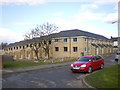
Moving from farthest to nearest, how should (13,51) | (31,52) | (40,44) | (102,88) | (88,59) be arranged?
(13,51) < (31,52) < (40,44) < (88,59) < (102,88)

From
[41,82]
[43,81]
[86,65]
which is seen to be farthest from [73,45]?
[41,82]

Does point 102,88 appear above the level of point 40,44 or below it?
below

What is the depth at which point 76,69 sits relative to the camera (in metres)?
13.7

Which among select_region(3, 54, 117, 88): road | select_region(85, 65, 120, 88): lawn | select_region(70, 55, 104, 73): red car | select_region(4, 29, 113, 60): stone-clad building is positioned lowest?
select_region(3, 54, 117, 88): road

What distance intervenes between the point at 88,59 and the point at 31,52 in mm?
43337

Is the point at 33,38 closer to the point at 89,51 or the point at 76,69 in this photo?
the point at 89,51

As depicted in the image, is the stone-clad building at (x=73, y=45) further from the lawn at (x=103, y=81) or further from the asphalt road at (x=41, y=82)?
the lawn at (x=103, y=81)

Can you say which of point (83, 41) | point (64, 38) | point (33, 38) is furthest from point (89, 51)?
point (33, 38)

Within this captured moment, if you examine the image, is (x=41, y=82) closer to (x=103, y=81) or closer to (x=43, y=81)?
(x=43, y=81)

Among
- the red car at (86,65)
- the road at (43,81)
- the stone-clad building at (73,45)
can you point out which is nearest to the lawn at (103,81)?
the road at (43,81)

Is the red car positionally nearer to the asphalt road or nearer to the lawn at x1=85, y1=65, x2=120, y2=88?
the asphalt road

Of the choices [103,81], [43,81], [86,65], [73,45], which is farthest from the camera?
[73,45]

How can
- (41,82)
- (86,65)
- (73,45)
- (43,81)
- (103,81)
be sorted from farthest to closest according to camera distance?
(73,45) < (86,65) < (43,81) < (41,82) < (103,81)

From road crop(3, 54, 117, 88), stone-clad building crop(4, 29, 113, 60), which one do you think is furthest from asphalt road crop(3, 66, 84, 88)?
stone-clad building crop(4, 29, 113, 60)
